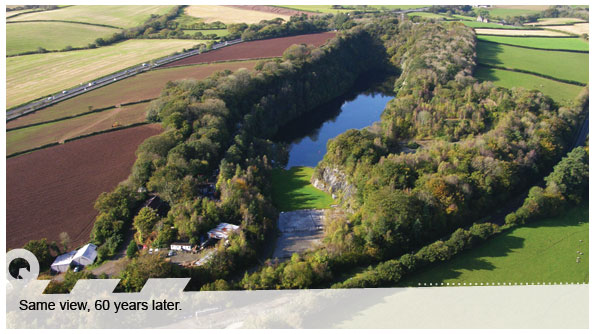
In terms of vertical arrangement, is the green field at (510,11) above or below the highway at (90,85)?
above

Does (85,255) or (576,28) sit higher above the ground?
(576,28)

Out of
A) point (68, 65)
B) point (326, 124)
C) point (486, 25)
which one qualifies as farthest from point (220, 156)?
point (486, 25)

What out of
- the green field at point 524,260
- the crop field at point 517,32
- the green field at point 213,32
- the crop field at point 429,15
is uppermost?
the crop field at point 429,15

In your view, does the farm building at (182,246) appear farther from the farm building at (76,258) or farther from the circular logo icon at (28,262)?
the circular logo icon at (28,262)

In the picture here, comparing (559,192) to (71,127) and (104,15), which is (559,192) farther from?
(104,15)

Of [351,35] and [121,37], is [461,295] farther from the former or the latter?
[121,37]

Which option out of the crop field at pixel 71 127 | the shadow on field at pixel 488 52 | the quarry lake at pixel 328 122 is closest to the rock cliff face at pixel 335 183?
the quarry lake at pixel 328 122

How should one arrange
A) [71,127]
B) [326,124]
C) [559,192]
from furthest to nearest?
[326,124] < [71,127] < [559,192]

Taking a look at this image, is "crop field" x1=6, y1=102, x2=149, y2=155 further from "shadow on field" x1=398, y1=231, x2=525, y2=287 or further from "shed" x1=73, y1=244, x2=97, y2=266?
"shadow on field" x1=398, y1=231, x2=525, y2=287
